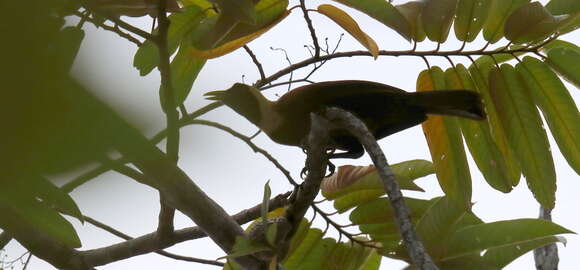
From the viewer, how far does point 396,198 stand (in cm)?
99

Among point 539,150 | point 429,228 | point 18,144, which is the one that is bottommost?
point 18,144

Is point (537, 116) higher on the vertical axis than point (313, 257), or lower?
higher

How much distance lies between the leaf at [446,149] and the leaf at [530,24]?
0.77ft

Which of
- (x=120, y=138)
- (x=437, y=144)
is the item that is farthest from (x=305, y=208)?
(x=120, y=138)

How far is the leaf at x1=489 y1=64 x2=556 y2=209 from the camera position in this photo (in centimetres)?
184

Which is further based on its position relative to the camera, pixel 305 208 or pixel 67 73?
pixel 305 208

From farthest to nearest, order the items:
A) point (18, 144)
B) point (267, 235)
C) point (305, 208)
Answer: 1. point (305, 208)
2. point (267, 235)
3. point (18, 144)

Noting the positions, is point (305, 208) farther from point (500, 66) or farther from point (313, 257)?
point (500, 66)

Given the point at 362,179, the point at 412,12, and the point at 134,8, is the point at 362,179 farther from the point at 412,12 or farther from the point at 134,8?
the point at 134,8

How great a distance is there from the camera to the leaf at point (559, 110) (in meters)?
1.87

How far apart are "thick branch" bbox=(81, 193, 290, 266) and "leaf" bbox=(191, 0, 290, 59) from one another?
16.4 inches

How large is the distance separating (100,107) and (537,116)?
1866 millimetres

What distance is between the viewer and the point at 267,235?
135 cm

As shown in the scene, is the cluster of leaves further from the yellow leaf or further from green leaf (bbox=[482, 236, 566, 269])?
the yellow leaf
